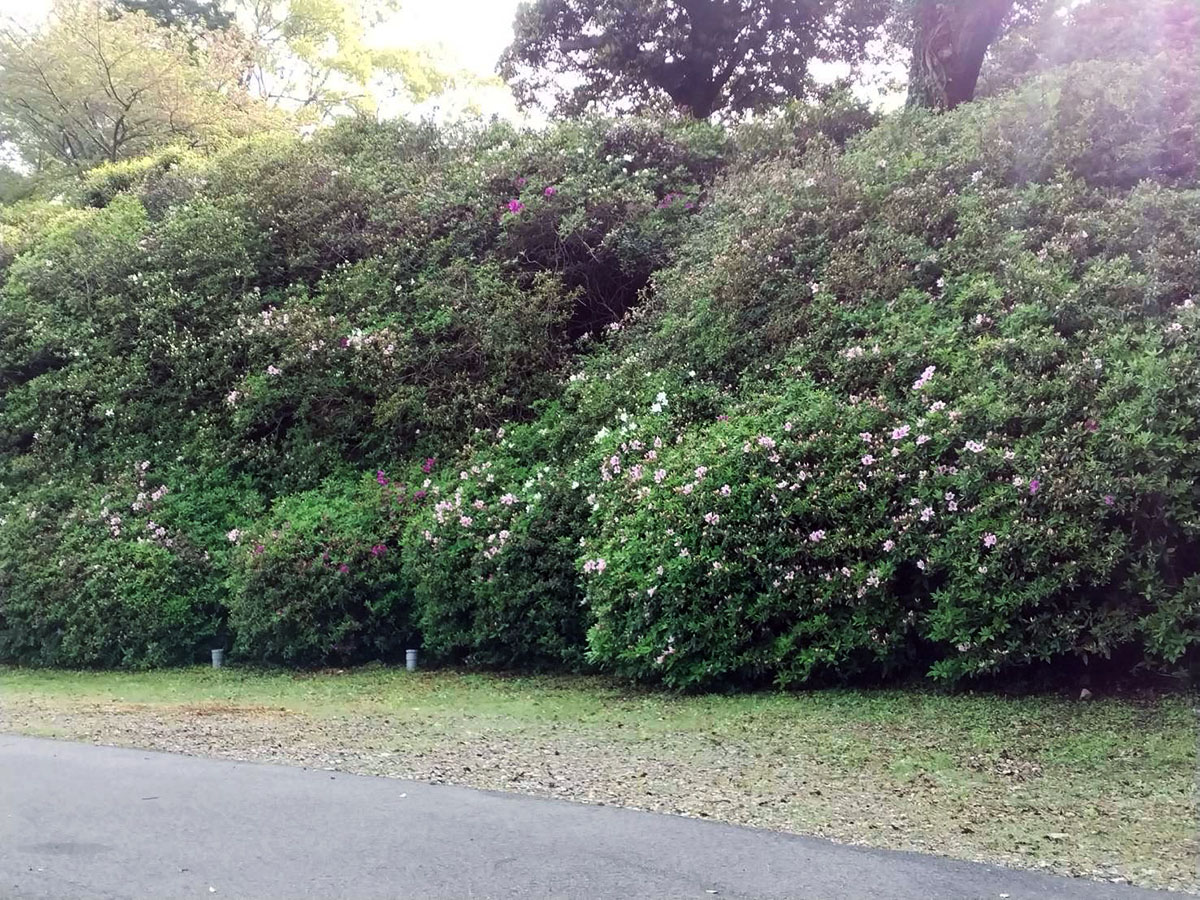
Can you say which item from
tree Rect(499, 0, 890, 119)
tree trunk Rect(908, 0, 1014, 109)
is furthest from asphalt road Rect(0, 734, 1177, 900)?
tree Rect(499, 0, 890, 119)

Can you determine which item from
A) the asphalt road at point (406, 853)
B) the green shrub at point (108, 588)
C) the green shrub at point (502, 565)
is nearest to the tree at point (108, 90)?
the green shrub at point (108, 588)

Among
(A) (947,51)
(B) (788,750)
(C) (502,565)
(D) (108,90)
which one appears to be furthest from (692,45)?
(B) (788,750)

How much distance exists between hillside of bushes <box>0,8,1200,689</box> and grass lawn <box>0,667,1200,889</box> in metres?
0.50

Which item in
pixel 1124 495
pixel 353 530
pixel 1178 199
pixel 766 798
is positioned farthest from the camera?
pixel 353 530

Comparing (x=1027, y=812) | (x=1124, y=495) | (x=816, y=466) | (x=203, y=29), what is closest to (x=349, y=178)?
(x=816, y=466)

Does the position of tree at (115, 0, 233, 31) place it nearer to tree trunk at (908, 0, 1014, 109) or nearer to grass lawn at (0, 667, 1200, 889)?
tree trunk at (908, 0, 1014, 109)

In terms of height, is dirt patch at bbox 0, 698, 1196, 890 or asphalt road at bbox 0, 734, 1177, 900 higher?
dirt patch at bbox 0, 698, 1196, 890

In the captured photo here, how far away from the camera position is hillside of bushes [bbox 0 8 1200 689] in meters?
7.27

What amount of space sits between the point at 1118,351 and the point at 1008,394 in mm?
780

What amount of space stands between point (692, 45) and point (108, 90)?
11771 millimetres

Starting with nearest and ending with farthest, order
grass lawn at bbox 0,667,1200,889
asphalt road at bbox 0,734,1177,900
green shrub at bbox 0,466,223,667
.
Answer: asphalt road at bbox 0,734,1177,900, grass lawn at bbox 0,667,1200,889, green shrub at bbox 0,466,223,667

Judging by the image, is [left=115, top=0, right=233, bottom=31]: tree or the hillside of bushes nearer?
the hillside of bushes

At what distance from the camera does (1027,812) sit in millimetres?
4996

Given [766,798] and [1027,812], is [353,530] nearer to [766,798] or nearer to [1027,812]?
[766,798]
